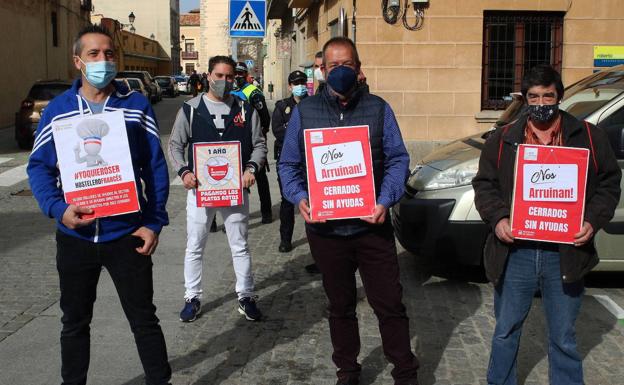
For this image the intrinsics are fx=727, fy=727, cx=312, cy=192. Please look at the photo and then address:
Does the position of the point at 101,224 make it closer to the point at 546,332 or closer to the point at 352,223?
the point at 352,223

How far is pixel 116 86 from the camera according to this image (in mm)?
3533

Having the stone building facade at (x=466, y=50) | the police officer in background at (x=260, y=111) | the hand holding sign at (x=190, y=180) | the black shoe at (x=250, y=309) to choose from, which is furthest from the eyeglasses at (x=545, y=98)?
the stone building facade at (x=466, y=50)

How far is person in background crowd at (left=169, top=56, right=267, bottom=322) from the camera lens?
5.24 m

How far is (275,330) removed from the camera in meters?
5.10

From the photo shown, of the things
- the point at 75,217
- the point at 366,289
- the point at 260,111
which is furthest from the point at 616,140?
the point at 260,111

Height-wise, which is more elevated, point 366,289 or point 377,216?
point 377,216

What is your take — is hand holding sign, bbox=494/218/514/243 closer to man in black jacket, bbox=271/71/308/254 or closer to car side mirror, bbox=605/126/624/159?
car side mirror, bbox=605/126/624/159

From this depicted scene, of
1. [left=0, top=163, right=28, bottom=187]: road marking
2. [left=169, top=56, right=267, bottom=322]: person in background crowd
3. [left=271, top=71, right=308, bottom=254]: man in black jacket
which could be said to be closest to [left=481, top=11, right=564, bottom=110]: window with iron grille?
[left=271, top=71, right=308, bottom=254]: man in black jacket

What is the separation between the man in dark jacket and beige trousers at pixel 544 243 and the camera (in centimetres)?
346

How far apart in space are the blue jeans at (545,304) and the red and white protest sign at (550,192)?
13 centimetres

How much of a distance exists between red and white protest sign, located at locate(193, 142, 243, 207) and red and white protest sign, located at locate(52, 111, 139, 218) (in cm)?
180

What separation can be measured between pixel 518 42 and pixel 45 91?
35.9 ft

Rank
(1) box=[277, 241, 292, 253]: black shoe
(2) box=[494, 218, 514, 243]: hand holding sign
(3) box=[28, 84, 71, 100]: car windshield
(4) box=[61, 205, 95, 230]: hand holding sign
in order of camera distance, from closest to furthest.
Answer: (4) box=[61, 205, 95, 230]: hand holding sign < (2) box=[494, 218, 514, 243]: hand holding sign < (1) box=[277, 241, 292, 253]: black shoe < (3) box=[28, 84, 71, 100]: car windshield

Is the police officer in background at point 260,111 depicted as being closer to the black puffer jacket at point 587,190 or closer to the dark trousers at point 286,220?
the dark trousers at point 286,220
